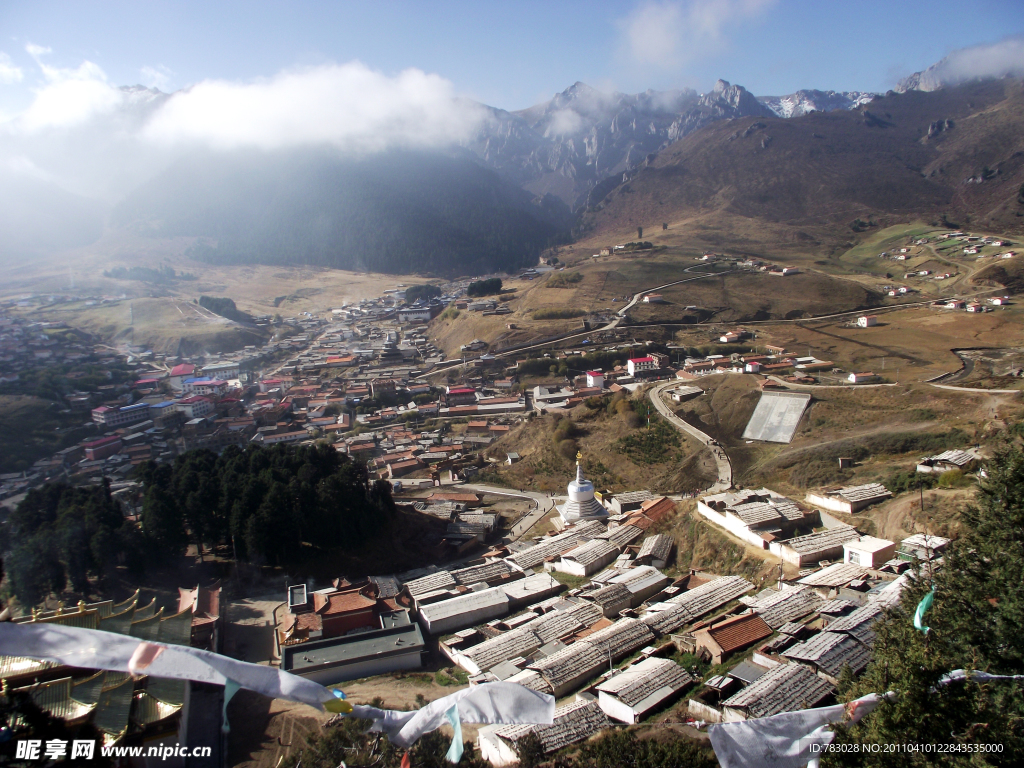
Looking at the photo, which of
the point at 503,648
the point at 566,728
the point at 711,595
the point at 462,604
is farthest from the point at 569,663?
the point at 462,604

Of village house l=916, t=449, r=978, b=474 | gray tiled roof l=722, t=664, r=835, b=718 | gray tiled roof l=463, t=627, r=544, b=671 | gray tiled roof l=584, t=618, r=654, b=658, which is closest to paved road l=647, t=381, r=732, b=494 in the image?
village house l=916, t=449, r=978, b=474

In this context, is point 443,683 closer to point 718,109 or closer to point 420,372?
point 420,372

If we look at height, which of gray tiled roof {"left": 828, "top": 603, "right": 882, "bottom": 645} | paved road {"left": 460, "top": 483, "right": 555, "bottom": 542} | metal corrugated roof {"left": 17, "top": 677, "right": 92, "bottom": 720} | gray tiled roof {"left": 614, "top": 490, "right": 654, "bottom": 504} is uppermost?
metal corrugated roof {"left": 17, "top": 677, "right": 92, "bottom": 720}

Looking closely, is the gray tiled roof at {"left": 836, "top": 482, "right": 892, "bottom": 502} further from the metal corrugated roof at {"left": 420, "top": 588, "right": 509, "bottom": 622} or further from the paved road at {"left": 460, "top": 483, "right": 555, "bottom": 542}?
the paved road at {"left": 460, "top": 483, "right": 555, "bottom": 542}

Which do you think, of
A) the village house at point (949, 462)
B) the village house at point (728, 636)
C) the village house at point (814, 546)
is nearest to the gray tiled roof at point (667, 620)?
the village house at point (728, 636)

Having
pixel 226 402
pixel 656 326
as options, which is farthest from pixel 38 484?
pixel 656 326

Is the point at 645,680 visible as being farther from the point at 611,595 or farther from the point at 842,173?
the point at 842,173
